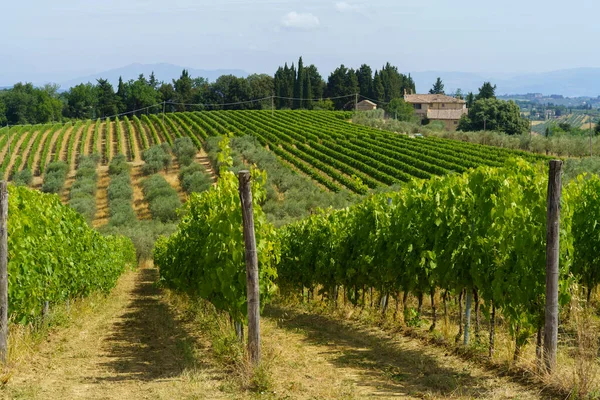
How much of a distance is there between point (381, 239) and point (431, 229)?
206cm

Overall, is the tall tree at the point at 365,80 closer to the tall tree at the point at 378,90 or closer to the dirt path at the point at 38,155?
the tall tree at the point at 378,90

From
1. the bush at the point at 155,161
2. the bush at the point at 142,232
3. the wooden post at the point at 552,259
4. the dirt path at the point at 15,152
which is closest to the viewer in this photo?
the wooden post at the point at 552,259

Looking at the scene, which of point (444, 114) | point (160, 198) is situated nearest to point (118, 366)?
point (160, 198)

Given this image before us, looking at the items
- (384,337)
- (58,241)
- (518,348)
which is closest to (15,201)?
(58,241)

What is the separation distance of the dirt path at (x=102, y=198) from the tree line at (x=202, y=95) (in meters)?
55.5

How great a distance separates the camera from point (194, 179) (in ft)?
194

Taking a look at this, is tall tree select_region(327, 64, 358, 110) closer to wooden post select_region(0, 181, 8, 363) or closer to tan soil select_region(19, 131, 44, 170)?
tan soil select_region(19, 131, 44, 170)

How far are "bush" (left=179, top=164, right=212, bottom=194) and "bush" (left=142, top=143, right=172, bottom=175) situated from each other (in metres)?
4.05

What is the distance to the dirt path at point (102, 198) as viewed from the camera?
176 feet

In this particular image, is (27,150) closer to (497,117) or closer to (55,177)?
(55,177)

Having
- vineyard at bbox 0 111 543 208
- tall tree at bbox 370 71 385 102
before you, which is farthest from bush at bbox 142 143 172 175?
tall tree at bbox 370 71 385 102

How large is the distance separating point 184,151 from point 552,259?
65.7m

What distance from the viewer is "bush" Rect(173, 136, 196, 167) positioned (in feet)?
223

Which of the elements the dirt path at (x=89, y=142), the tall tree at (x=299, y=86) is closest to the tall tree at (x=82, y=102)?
the dirt path at (x=89, y=142)
